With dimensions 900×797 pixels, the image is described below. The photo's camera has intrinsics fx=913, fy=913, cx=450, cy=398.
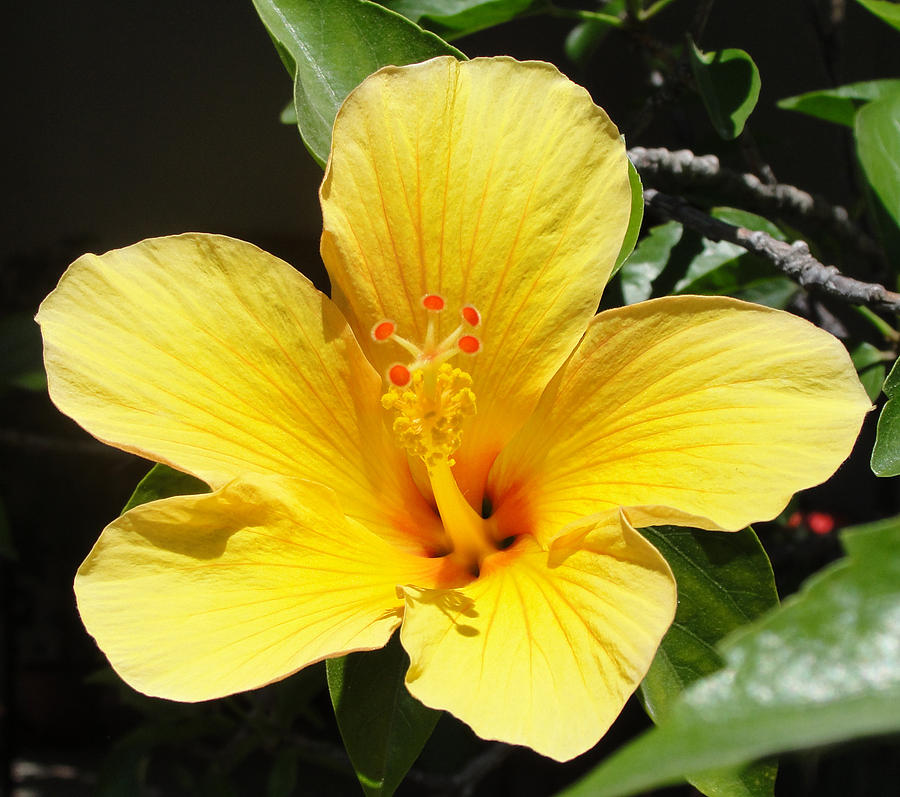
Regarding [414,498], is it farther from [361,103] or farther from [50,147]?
[50,147]

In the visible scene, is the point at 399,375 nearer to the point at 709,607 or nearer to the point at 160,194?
the point at 709,607

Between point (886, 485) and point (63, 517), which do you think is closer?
point (886, 485)

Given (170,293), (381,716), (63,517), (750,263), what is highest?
(170,293)

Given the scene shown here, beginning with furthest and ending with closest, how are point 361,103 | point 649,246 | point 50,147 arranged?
point 50,147 → point 649,246 → point 361,103

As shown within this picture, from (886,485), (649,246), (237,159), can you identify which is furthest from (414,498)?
(237,159)

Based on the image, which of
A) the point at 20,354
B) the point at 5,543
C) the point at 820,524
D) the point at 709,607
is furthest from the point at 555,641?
the point at 20,354

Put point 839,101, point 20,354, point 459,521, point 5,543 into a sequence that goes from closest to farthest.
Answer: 1. point 459,521
2. point 839,101
3. point 5,543
4. point 20,354
